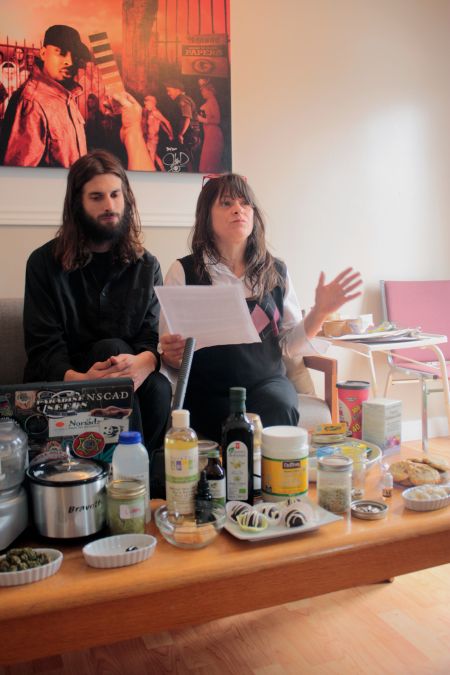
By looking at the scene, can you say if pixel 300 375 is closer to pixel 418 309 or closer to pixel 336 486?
pixel 418 309

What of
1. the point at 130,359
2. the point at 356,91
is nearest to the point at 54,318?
the point at 130,359

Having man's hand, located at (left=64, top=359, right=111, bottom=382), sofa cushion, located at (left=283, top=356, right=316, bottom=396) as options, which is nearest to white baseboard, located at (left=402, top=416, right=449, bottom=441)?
sofa cushion, located at (left=283, top=356, right=316, bottom=396)

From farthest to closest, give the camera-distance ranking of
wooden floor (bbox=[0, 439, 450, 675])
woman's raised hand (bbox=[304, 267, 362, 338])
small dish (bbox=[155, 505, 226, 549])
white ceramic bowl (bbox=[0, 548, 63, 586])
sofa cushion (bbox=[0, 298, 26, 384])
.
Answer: sofa cushion (bbox=[0, 298, 26, 384]) → woman's raised hand (bbox=[304, 267, 362, 338]) → wooden floor (bbox=[0, 439, 450, 675]) → small dish (bbox=[155, 505, 226, 549]) → white ceramic bowl (bbox=[0, 548, 63, 586])

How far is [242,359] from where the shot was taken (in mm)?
1797

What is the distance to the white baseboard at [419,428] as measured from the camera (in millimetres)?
3092

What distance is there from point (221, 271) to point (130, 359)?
0.41m

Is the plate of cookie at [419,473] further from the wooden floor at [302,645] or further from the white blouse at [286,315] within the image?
the white blouse at [286,315]

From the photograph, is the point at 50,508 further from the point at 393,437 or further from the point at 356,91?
the point at 356,91

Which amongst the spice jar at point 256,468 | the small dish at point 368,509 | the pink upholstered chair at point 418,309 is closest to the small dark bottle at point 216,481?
the spice jar at point 256,468

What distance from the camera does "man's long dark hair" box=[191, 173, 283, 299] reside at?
1.81 m

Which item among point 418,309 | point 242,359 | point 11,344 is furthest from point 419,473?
point 418,309

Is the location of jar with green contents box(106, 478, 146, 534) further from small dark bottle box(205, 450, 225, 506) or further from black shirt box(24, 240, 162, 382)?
black shirt box(24, 240, 162, 382)

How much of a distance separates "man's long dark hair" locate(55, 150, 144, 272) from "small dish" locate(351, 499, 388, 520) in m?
1.17

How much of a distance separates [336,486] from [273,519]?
5.4 inches
